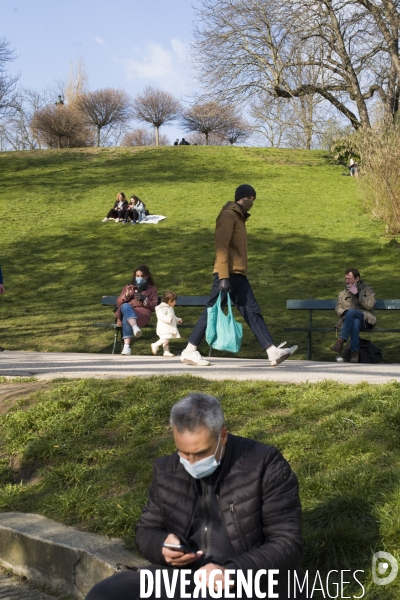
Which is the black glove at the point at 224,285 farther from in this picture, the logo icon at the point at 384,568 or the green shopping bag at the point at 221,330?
the logo icon at the point at 384,568

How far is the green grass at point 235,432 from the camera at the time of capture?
13.7 ft

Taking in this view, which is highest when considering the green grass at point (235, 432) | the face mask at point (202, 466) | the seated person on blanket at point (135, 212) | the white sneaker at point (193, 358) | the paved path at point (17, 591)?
the seated person on blanket at point (135, 212)

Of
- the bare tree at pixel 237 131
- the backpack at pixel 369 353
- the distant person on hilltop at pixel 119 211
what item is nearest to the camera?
the backpack at pixel 369 353

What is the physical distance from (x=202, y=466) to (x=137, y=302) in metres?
10.1

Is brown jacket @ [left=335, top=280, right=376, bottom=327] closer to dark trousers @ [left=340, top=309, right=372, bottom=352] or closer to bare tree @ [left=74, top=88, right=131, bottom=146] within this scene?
dark trousers @ [left=340, top=309, right=372, bottom=352]

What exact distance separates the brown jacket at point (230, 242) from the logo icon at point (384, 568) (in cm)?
500

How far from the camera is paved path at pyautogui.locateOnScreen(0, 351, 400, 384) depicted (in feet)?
25.5

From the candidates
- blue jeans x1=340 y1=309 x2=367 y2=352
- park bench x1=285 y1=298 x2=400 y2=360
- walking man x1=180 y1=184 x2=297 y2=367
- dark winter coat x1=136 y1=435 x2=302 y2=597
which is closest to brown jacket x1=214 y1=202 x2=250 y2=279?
→ walking man x1=180 y1=184 x2=297 y2=367

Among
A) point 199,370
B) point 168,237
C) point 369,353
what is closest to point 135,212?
point 168,237

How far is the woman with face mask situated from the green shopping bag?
169 inches

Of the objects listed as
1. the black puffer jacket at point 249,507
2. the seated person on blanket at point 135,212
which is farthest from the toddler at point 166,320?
the seated person on blanket at point 135,212

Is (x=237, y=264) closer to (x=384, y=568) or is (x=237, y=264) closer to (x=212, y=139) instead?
(x=384, y=568)

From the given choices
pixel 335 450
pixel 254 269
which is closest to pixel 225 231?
pixel 335 450

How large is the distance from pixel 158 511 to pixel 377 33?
3649 cm
